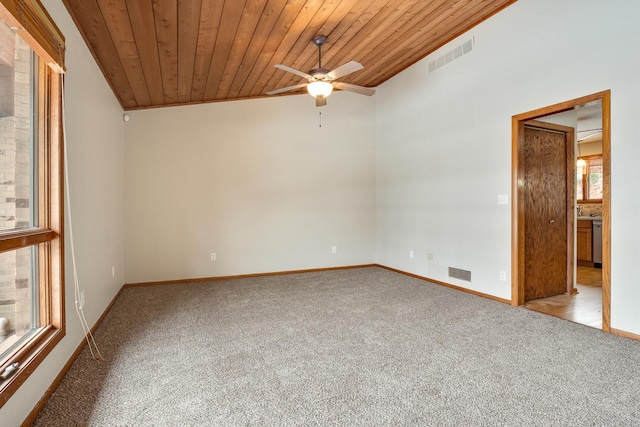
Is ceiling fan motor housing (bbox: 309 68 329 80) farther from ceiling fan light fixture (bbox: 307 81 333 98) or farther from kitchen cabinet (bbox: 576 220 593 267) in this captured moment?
kitchen cabinet (bbox: 576 220 593 267)

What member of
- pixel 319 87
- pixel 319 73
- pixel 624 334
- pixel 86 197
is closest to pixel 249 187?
pixel 319 87

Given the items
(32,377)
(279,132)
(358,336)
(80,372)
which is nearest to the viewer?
(32,377)

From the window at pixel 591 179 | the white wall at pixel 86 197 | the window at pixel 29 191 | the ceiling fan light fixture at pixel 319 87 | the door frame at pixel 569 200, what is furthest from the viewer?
the window at pixel 591 179

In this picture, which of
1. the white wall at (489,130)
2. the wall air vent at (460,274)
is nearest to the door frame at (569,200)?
the white wall at (489,130)

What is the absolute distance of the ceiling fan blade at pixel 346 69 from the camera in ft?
10.2

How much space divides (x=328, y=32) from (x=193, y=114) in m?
2.56

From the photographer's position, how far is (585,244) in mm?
5816

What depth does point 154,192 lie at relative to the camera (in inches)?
193

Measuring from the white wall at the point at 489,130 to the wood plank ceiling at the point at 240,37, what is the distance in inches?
19.1

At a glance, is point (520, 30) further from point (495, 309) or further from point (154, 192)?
point (154, 192)

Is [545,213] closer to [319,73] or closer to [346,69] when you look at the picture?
→ [346,69]

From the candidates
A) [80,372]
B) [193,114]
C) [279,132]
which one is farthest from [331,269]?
[80,372]

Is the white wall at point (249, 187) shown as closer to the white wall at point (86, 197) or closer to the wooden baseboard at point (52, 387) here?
the white wall at point (86, 197)

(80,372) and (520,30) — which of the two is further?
(520,30)
